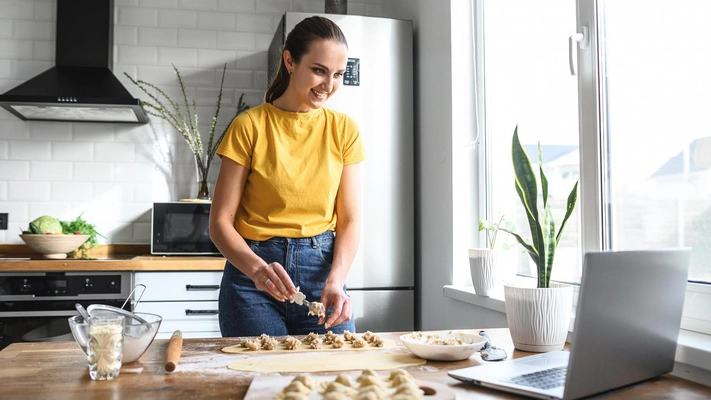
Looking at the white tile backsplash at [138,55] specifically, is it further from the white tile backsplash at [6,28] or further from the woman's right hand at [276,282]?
the woman's right hand at [276,282]

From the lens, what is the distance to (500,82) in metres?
2.48

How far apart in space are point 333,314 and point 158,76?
249 centimetres

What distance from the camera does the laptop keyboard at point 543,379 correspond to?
974 mm

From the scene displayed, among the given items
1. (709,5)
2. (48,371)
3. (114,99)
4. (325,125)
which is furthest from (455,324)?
(114,99)

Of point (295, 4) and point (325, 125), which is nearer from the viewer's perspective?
point (325, 125)

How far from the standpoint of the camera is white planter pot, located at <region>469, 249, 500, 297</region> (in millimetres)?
2086

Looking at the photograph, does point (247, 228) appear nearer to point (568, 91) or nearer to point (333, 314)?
point (333, 314)

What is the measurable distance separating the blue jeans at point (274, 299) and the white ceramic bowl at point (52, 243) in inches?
66.1

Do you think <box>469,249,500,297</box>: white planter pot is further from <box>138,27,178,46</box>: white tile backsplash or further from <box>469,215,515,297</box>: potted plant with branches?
<box>138,27,178,46</box>: white tile backsplash

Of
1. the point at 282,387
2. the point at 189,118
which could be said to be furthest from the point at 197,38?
the point at 282,387

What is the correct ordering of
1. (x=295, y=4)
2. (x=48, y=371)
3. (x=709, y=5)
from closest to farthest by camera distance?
(x=48, y=371) → (x=709, y=5) → (x=295, y=4)

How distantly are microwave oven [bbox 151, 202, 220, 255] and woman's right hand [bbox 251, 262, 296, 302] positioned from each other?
1.73m

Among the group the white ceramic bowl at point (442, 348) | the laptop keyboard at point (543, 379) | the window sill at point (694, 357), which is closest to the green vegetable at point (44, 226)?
the white ceramic bowl at point (442, 348)

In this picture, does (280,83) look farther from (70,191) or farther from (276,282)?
(70,191)
